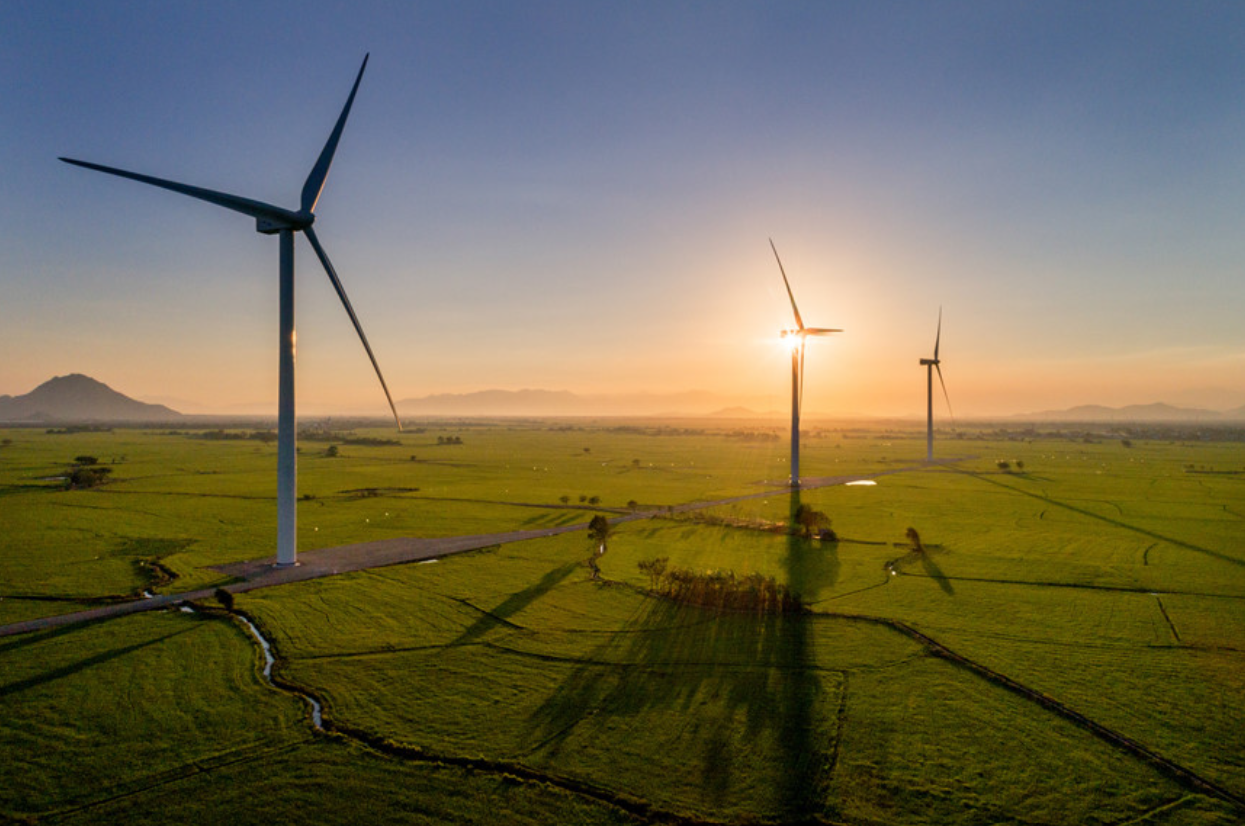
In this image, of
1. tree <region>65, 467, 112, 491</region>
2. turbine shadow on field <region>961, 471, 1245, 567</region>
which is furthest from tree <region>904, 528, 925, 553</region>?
tree <region>65, 467, 112, 491</region>

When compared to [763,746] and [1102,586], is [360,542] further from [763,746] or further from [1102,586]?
[1102,586]

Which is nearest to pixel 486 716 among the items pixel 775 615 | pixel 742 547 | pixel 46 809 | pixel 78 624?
pixel 46 809

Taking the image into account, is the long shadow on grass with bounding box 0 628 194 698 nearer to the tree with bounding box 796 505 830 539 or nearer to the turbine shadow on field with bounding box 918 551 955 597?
the turbine shadow on field with bounding box 918 551 955 597

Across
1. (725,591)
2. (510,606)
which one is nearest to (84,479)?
(510,606)

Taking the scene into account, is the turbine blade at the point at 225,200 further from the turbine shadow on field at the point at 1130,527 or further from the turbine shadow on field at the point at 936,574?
the turbine shadow on field at the point at 1130,527

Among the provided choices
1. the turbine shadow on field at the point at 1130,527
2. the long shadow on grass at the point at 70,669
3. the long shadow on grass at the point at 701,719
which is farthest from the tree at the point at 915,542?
the long shadow on grass at the point at 70,669
